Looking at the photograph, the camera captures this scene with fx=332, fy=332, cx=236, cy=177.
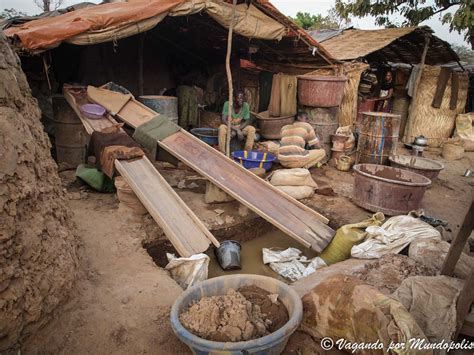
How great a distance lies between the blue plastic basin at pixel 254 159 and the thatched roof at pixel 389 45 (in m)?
4.07

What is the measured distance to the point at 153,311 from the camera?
278 centimetres

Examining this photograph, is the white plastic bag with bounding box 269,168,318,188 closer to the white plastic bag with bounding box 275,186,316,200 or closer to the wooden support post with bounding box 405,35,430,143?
the white plastic bag with bounding box 275,186,316,200

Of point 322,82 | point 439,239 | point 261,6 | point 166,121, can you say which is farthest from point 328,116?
point 439,239

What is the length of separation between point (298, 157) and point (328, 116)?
196 cm

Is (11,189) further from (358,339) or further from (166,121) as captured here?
(166,121)

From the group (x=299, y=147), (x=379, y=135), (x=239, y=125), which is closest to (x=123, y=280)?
(x=299, y=147)

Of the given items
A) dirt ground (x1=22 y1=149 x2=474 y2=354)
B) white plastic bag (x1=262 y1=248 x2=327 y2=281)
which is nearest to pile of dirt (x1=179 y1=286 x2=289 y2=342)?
dirt ground (x1=22 y1=149 x2=474 y2=354)

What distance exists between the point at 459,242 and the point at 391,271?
98cm

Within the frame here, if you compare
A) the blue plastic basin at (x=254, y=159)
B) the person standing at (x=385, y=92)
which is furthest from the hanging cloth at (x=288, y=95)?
the person standing at (x=385, y=92)

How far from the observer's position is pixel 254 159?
5.91 m

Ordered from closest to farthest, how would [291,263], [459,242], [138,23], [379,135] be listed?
1. [459,242]
2. [291,263]
3. [138,23]
4. [379,135]

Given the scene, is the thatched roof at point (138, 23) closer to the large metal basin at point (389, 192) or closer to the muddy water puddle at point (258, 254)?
the large metal basin at point (389, 192)

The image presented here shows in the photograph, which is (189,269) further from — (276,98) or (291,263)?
(276,98)

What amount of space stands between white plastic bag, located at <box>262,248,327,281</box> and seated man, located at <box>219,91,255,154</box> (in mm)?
2590
